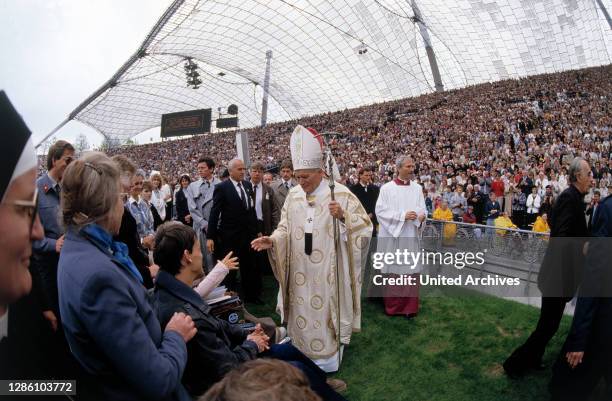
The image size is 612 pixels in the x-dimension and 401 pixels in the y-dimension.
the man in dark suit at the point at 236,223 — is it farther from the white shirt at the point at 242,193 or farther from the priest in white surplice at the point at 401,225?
the priest in white surplice at the point at 401,225

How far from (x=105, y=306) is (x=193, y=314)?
617 millimetres

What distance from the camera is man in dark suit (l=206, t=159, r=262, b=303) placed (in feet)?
18.9

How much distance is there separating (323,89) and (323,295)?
3739cm

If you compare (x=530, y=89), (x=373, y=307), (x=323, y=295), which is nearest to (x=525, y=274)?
(x=373, y=307)

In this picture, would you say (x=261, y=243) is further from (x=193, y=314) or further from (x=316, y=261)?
(x=193, y=314)

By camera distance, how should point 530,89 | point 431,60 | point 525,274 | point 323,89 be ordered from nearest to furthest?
point 525,274, point 530,89, point 431,60, point 323,89

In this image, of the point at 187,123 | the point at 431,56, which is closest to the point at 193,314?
the point at 431,56

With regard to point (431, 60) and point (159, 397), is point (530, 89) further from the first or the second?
point (159, 397)

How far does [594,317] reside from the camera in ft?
9.17

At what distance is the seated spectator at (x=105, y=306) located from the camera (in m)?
1.42

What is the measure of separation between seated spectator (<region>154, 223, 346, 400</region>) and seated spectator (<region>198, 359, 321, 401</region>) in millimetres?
1168

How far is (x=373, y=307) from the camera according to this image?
5906 millimetres

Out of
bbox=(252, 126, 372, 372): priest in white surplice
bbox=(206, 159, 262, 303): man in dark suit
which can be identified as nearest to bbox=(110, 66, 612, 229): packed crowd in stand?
bbox=(206, 159, 262, 303): man in dark suit

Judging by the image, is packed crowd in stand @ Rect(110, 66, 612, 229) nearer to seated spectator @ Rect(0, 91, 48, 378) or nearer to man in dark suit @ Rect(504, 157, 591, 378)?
man in dark suit @ Rect(504, 157, 591, 378)
